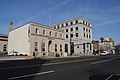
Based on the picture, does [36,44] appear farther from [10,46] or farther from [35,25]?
[10,46]

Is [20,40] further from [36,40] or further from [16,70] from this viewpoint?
[16,70]

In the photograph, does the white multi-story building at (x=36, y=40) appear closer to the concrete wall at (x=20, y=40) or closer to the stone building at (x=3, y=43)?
the concrete wall at (x=20, y=40)

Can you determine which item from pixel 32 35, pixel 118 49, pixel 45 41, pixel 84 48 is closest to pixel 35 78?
pixel 32 35

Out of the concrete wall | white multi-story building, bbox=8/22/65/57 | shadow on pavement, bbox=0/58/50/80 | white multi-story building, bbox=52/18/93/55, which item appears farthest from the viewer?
white multi-story building, bbox=52/18/93/55

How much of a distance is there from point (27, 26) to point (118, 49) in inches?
4263

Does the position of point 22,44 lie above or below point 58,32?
below

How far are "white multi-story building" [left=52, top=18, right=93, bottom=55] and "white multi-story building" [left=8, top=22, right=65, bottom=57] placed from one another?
17.6m

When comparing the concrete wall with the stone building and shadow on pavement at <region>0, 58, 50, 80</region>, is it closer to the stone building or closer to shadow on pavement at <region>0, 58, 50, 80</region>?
the stone building

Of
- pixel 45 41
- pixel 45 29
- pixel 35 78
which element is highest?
pixel 45 29

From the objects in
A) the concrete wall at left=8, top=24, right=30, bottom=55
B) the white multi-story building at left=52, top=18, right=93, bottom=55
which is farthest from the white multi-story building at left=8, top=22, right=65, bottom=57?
the white multi-story building at left=52, top=18, right=93, bottom=55

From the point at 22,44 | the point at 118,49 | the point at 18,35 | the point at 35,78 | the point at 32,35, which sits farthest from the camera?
the point at 118,49

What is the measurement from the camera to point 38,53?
5834cm

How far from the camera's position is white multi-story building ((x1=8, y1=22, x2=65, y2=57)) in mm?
57156

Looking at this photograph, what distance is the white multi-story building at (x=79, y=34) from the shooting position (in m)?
86.3
